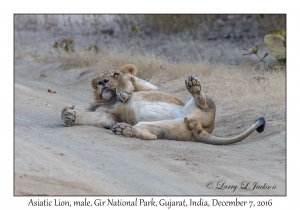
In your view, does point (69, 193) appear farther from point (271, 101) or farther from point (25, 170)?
point (271, 101)

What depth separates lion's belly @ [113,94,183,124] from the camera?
639 cm

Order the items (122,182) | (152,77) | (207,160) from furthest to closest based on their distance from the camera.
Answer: (152,77)
(207,160)
(122,182)

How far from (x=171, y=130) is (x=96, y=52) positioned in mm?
6469

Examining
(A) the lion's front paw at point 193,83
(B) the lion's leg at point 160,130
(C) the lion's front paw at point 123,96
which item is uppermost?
(A) the lion's front paw at point 193,83

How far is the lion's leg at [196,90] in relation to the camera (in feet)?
19.5

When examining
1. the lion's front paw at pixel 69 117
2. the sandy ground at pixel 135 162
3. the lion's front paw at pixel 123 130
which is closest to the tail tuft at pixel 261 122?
the sandy ground at pixel 135 162

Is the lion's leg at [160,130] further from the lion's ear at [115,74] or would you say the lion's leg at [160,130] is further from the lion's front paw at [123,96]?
the lion's ear at [115,74]

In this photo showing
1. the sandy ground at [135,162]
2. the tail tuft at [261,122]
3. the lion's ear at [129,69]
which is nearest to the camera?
the sandy ground at [135,162]

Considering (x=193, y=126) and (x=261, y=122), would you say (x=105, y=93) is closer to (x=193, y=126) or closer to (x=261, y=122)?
(x=193, y=126)

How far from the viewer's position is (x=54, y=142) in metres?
5.61

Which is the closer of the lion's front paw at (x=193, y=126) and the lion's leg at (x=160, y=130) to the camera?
the lion's leg at (x=160, y=130)

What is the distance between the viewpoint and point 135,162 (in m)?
5.02

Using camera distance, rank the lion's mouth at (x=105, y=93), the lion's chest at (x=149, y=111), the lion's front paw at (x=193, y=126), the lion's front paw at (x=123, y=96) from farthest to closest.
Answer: the lion's mouth at (x=105, y=93), the lion's front paw at (x=123, y=96), the lion's chest at (x=149, y=111), the lion's front paw at (x=193, y=126)

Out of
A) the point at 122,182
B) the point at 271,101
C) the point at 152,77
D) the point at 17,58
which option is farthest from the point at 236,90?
the point at 17,58
